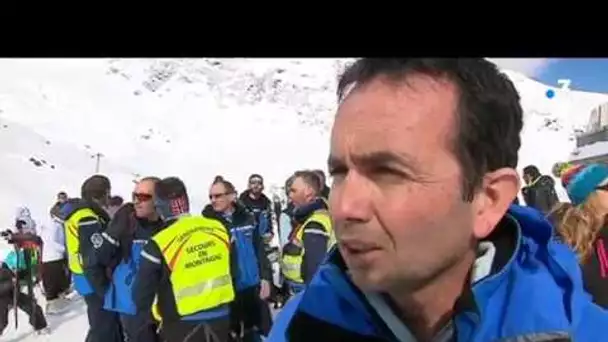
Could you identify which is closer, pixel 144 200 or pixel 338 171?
pixel 338 171

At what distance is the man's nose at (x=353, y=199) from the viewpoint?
2.22ft

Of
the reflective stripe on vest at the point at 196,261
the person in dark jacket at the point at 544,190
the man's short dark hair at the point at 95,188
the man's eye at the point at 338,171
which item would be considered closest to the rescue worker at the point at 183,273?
the reflective stripe on vest at the point at 196,261

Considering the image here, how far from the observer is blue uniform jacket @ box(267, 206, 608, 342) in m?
0.64

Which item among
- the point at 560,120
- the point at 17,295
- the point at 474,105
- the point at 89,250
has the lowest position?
the point at 17,295

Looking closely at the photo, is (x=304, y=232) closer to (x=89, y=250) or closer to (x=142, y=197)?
(x=142, y=197)

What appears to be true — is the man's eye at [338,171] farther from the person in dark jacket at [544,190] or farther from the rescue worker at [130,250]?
the rescue worker at [130,250]

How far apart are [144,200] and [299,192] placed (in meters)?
0.36

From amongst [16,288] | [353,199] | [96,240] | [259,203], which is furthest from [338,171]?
[16,288]

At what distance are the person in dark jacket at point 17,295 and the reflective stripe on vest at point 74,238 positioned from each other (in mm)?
107

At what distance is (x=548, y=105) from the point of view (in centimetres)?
168

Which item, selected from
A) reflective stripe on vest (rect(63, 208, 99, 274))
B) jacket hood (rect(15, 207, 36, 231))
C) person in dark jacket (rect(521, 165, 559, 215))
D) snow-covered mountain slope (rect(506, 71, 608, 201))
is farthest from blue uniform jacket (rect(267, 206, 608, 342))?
reflective stripe on vest (rect(63, 208, 99, 274))

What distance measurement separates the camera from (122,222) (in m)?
1.99
